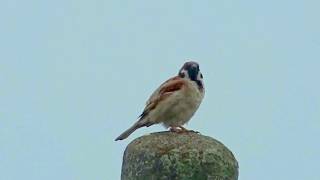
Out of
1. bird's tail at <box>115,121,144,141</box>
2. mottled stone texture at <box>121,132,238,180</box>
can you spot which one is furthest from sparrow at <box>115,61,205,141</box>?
mottled stone texture at <box>121,132,238,180</box>

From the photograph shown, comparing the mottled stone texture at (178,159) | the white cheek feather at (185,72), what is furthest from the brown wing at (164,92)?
the mottled stone texture at (178,159)

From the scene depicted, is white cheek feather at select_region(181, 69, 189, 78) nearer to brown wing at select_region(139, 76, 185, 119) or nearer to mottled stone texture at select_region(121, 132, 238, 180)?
brown wing at select_region(139, 76, 185, 119)

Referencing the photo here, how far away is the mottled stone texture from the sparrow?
9.06ft

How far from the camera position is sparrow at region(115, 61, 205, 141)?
11.5 metres

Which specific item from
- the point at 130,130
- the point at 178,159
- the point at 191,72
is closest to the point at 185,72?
the point at 191,72

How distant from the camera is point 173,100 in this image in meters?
11.5

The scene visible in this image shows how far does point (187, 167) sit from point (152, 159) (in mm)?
405

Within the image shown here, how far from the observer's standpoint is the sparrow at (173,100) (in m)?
11.5

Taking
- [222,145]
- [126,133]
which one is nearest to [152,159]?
[222,145]

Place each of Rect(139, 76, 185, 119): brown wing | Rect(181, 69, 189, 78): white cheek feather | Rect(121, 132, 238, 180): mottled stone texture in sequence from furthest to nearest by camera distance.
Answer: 1. Rect(139, 76, 185, 119): brown wing
2. Rect(181, 69, 189, 78): white cheek feather
3. Rect(121, 132, 238, 180): mottled stone texture

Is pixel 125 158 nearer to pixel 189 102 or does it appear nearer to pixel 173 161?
pixel 173 161

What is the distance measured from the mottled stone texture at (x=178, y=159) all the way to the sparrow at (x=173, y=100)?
276 centimetres

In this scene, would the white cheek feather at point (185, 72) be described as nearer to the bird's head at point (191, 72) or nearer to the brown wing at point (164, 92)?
the bird's head at point (191, 72)

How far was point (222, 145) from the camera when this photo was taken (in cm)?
864
